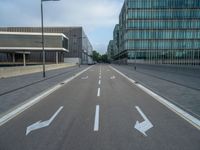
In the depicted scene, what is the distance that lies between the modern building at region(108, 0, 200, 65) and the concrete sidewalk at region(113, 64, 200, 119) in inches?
2303

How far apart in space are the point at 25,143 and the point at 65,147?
3.33ft

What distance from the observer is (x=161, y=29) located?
97188 mm

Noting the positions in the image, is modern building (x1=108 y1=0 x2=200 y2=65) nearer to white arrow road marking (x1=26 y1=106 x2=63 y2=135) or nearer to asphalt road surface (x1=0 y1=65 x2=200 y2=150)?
asphalt road surface (x1=0 y1=65 x2=200 y2=150)

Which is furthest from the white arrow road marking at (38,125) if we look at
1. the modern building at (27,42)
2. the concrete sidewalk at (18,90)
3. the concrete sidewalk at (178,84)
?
the modern building at (27,42)

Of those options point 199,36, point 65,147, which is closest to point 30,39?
point 199,36

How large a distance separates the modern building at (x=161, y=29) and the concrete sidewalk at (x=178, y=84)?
58485 mm

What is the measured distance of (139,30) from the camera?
3802 inches

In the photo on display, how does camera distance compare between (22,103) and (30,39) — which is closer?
(22,103)

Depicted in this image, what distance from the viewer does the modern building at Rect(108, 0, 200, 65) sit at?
95.6 metres

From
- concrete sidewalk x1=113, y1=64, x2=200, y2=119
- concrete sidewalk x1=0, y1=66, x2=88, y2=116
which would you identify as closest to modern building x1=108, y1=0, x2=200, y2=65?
concrete sidewalk x1=113, y1=64, x2=200, y2=119

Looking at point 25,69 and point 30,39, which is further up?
point 30,39

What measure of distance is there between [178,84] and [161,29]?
84.3m

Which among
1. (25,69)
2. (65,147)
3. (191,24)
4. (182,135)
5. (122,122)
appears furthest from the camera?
(191,24)

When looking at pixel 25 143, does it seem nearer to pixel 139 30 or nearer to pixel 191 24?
pixel 139 30
